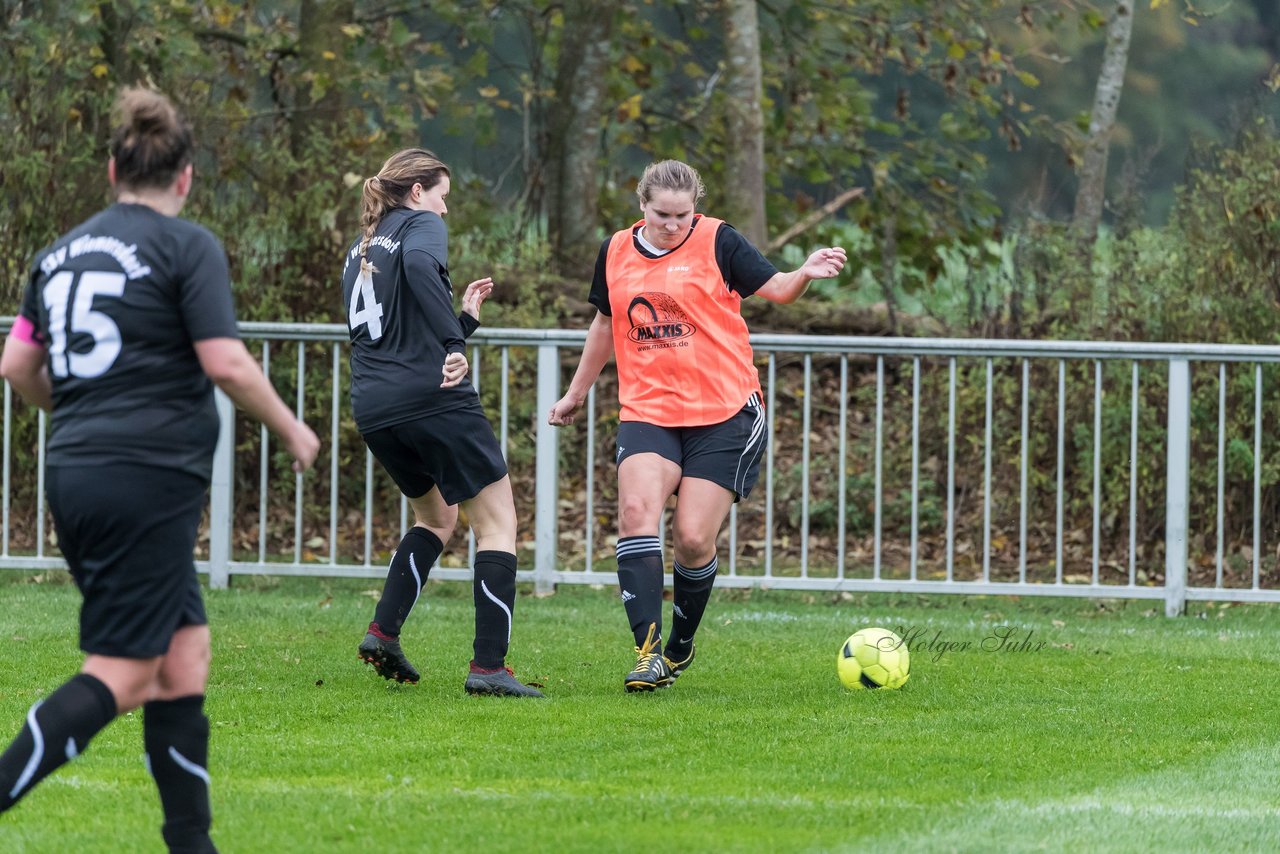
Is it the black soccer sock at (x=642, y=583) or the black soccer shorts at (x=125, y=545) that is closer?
the black soccer shorts at (x=125, y=545)

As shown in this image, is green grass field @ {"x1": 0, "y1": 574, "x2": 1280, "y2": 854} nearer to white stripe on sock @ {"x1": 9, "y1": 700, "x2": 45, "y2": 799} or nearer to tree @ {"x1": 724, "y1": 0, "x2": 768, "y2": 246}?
white stripe on sock @ {"x1": 9, "y1": 700, "x2": 45, "y2": 799}

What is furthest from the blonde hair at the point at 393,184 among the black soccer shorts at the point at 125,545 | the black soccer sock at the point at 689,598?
the black soccer shorts at the point at 125,545

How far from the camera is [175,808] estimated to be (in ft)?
11.1

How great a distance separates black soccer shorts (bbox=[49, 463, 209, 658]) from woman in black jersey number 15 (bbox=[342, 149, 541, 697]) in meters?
2.19

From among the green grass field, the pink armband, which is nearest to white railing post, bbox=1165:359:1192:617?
the green grass field

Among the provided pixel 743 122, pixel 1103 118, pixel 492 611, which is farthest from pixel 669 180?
pixel 1103 118

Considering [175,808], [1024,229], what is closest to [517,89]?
[1024,229]

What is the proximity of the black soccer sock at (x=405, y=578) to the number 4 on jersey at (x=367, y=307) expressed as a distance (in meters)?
0.78

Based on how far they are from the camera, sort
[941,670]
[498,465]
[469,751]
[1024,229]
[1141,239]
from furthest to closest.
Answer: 1. [1024,229]
2. [1141,239]
3. [941,670]
4. [498,465]
5. [469,751]

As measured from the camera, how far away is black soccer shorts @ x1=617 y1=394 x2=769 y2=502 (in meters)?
5.81

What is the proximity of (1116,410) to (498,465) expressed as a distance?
5027 mm

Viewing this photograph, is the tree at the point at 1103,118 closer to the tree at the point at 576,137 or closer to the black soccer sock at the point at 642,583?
the tree at the point at 576,137

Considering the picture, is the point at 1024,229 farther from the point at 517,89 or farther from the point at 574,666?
the point at 574,666

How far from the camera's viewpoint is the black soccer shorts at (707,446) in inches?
229
